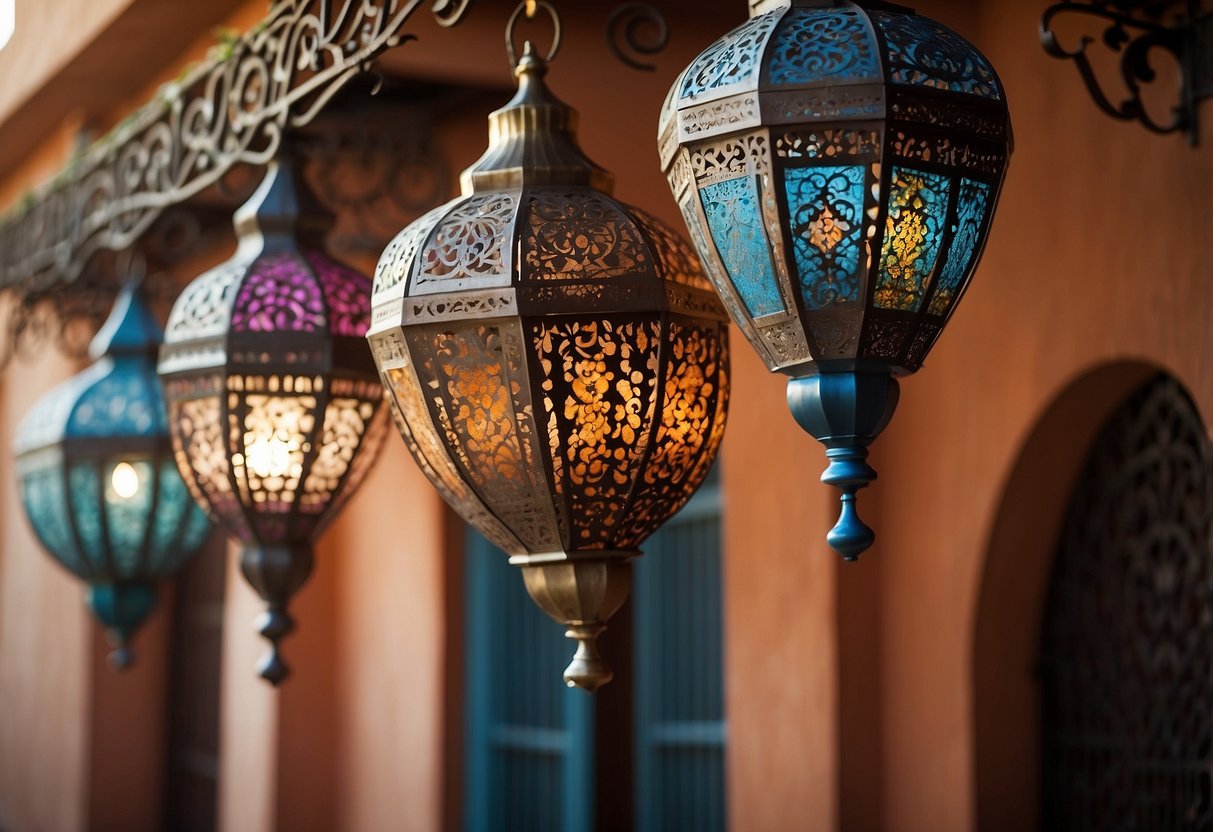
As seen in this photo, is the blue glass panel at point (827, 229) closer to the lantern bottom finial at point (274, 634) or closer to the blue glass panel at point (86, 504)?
the lantern bottom finial at point (274, 634)

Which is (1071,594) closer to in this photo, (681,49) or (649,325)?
(681,49)

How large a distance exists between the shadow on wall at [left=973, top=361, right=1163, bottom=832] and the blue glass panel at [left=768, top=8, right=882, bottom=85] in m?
2.11

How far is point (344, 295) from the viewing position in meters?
2.92

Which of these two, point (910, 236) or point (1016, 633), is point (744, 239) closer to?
point (910, 236)

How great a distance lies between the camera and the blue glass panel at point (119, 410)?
12.4 feet

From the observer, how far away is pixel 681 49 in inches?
162

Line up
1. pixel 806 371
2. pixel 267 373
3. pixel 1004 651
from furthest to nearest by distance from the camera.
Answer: pixel 1004 651 < pixel 267 373 < pixel 806 371

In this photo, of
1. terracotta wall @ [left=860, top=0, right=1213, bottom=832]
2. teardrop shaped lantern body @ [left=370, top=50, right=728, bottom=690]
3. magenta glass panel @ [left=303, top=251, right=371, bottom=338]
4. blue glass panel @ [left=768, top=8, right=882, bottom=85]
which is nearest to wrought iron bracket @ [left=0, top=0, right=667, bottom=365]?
magenta glass panel @ [left=303, top=251, right=371, bottom=338]

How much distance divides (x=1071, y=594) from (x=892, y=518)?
0.57 meters

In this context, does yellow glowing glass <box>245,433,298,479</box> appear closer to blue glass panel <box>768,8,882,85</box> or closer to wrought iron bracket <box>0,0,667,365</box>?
wrought iron bracket <box>0,0,667,365</box>

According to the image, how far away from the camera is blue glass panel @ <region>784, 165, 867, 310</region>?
1.80 metres

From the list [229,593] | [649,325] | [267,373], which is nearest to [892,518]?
[267,373]

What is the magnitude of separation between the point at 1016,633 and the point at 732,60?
2.41 metres

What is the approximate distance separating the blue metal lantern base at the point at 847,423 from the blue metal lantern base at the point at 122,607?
2523 mm
